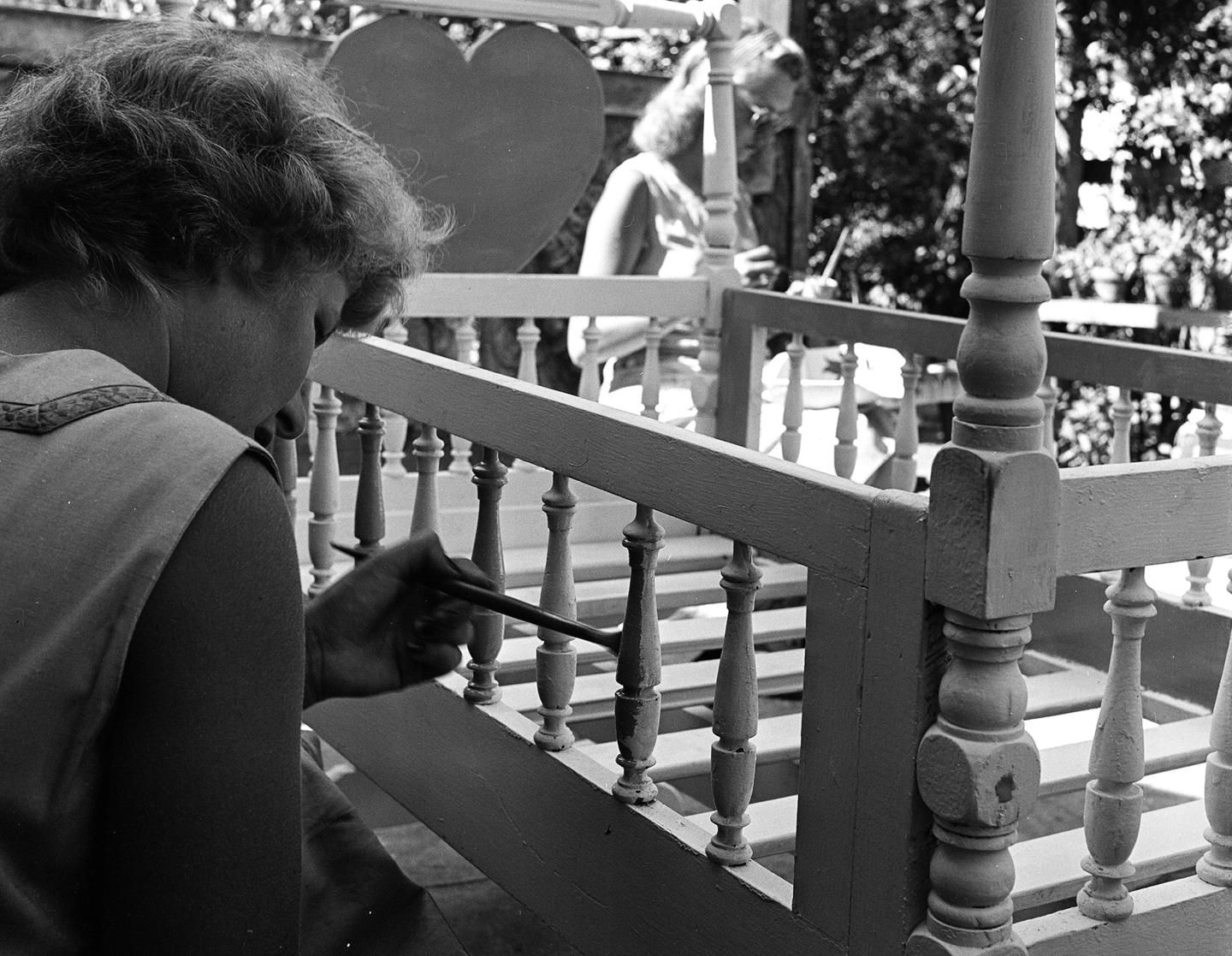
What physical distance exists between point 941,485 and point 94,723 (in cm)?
78

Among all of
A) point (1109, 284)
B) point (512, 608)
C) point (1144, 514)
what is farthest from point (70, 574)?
point (1109, 284)

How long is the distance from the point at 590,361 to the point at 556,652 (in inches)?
72.6

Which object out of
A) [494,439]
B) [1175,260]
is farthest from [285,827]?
[1175,260]

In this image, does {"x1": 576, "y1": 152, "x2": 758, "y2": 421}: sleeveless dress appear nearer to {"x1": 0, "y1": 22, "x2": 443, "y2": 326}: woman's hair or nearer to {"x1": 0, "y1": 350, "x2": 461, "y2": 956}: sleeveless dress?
{"x1": 0, "y1": 22, "x2": 443, "y2": 326}: woman's hair

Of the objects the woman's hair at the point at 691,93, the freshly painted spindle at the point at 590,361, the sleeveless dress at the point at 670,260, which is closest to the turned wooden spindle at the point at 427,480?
the freshly painted spindle at the point at 590,361

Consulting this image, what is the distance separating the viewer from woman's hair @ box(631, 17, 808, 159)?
4.00m

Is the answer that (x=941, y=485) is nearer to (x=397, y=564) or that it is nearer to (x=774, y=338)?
(x=397, y=564)

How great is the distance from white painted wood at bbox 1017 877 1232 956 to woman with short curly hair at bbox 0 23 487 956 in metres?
0.85

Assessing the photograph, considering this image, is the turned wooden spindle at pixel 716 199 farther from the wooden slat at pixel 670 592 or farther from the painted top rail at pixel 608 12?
the wooden slat at pixel 670 592

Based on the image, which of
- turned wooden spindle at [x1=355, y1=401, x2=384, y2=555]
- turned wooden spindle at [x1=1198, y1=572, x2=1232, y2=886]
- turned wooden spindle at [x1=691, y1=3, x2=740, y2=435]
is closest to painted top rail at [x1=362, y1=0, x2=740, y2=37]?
turned wooden spindle at [x1=691, y1=3, x2=740, y2=435]

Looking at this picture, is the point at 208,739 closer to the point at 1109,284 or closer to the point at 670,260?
the point at 670,260


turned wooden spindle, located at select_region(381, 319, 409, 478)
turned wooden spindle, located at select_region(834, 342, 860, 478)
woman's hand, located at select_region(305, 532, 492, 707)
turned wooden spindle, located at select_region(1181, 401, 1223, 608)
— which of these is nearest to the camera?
woman's hand, located at select_region(305, 532, 492, 707)

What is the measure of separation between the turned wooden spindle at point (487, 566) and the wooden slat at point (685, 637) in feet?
1.01

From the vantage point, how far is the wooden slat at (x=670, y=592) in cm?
314
